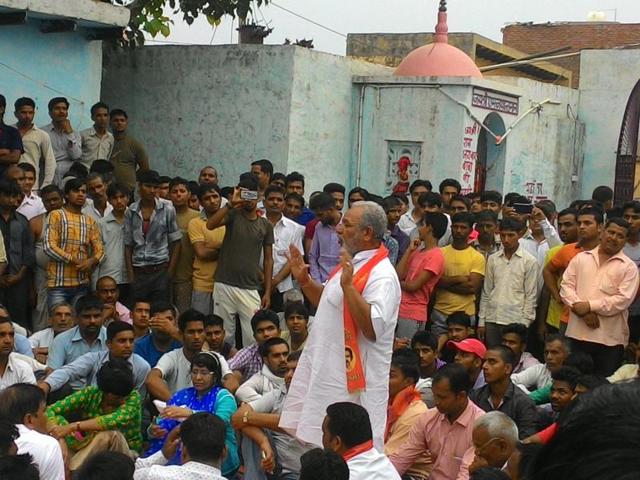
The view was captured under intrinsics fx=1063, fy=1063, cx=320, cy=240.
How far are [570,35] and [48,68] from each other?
23.0 metres

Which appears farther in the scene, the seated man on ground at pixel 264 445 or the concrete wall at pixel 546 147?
the concrete wall at pixel 546 147

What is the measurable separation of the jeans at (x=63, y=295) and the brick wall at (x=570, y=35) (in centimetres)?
2428

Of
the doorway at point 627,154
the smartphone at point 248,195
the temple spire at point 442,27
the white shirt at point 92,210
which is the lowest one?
the white shirt at point 92,210

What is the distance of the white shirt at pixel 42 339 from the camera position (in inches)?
293

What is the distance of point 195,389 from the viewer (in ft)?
20.7

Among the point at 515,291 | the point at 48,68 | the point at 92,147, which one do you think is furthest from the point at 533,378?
the point at 48,68

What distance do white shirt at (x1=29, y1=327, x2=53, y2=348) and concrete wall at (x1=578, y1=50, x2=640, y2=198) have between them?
12.7 m

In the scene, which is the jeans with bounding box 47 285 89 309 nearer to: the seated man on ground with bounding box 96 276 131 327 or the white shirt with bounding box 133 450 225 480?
the seated man on ground with bounding box 96 276 131 327

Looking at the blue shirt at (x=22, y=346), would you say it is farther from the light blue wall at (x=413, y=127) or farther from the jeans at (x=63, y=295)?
the light blue wall at (x=413, y=127)

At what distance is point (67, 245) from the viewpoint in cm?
805

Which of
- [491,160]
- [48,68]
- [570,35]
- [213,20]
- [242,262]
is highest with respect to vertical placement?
[570,35]

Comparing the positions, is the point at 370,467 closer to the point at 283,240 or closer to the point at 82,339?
the point at 82,339

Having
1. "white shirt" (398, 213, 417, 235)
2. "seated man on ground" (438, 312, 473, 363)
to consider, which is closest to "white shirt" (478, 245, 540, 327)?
"seated man on ground" (438, 312, 473, 363)

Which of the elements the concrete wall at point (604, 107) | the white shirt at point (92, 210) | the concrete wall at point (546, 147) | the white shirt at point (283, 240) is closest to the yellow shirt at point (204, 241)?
the white shirt at point (283, 240)
